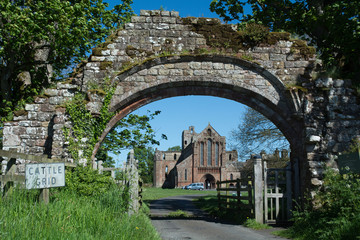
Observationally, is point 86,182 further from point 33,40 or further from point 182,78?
point 33,40

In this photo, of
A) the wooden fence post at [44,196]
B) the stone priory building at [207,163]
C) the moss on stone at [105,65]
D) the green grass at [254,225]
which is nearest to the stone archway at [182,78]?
the moss on stone at [105,65]

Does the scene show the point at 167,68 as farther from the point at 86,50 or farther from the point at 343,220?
the point at 86,50

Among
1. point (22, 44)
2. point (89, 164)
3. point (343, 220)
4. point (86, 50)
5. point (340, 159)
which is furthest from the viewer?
point (86, 50)

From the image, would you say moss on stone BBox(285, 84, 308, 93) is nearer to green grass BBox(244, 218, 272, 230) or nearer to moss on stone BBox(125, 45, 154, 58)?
green grass BBox(244, 218, 272, 230)

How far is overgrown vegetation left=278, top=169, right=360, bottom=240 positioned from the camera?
20.0 ft

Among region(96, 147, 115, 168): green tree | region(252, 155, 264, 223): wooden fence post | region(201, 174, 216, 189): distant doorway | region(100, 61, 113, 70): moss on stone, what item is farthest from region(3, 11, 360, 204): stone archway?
region(201, 174, 216, 189): distant doorway

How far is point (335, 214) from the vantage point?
273 inches

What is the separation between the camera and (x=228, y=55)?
9.73 m

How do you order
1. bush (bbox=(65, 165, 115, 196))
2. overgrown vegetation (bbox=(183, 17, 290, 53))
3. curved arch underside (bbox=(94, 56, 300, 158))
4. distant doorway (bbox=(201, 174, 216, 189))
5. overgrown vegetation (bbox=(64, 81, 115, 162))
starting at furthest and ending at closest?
distant doorway (bbox=(201, 174, 216, 189)) < overgrown vegetation (bbox=(183, 17, 290, 53)) < curved arch underside (bbox=(94, 56, 300, 158)) < overgrown vegetation (bbox=(64, 81, 115, 162)) < bush (bbox=(65, 165, 115, 196))

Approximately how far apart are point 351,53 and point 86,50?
1154cm

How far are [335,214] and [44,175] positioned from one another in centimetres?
542

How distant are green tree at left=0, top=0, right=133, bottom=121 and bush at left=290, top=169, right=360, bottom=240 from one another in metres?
9.68

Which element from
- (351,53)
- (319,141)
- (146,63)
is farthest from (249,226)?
(351,53)

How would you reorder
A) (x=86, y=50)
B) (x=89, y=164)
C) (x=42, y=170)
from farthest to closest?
(x=86, y=50), (x=89, y=164), (x=42, y=170)
